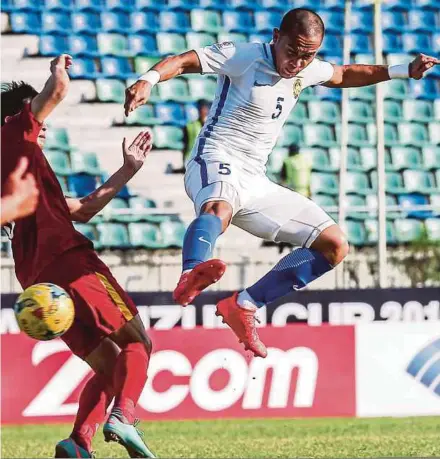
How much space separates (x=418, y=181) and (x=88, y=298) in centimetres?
1101

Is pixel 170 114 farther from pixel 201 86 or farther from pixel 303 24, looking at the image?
pixel 303 24

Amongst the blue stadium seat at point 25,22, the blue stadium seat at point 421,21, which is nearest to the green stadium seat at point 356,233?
the blue stadium seat at point 421,21

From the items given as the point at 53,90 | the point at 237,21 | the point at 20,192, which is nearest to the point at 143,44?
the point at 237,21

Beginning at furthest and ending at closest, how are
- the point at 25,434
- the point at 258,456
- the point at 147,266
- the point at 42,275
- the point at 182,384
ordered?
the point at 147,266, the point at 182,384, the point at 25,434, the point at 258,456, the point at 42,275

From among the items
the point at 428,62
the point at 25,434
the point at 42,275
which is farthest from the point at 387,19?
the point at 42,275

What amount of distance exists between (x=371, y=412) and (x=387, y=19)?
7.60m

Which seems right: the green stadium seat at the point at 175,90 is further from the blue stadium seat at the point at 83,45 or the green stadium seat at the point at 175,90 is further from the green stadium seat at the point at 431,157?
the green stadium seat at the point at 431,157

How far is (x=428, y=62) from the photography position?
26.2 feet

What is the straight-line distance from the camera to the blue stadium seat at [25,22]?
683 inches

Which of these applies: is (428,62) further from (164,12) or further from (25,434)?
(164,12)

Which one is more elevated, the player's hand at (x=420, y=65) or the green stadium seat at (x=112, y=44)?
the green stadium seat at (x=112, y=44)

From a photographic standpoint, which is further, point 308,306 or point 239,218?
point 308,306

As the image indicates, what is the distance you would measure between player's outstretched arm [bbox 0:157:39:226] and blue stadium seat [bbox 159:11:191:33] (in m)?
11.1

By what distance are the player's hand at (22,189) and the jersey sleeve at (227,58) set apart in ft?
4.22
